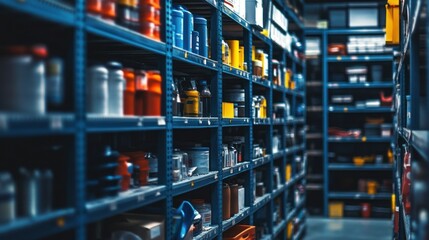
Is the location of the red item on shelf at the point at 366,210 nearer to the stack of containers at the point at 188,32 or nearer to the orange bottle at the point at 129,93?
the stack of containers at the point at 188,32

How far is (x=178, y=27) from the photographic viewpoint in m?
3.62

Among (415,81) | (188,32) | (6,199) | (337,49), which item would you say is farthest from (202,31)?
(337,49)

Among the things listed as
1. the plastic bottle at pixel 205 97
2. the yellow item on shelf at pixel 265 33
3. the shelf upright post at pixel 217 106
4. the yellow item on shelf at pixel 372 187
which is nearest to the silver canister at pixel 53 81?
the plastic bottle at pixel 205 97

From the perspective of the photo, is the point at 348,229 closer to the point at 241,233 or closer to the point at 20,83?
the point at 241,233

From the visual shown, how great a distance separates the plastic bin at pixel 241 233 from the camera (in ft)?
16.1

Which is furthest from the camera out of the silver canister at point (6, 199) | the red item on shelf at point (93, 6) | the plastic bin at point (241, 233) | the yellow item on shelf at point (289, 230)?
the yellow item on shelf at point (289, 230)

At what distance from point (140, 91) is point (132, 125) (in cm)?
32

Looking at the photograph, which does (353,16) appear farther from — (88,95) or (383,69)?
(88,95)

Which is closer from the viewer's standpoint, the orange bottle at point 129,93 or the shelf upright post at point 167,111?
the orange bottle at point 129,93

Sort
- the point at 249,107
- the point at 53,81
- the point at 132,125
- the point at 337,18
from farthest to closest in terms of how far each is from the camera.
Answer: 1. the point at 337,18
2. the point at 249,107
3. the point at 132,125
4. the point at 53,81

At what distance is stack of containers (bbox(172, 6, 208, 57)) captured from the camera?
362 cm

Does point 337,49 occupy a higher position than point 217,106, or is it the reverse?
point 337,49

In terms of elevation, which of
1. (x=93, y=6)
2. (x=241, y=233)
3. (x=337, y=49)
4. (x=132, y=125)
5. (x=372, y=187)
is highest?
(x=337, y=49)

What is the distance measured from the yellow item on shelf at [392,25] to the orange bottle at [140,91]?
290 centimetres
